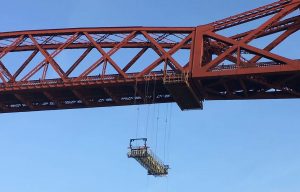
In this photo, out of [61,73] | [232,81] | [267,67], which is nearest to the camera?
[267,67]

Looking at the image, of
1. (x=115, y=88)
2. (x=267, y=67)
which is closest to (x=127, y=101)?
(x=115, y=88)

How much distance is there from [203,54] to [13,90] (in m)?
15.0

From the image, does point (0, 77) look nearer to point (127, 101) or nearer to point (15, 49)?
point (15, 49)

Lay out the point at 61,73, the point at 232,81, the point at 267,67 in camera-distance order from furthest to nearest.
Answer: the point at 61,73 < the point at 232,81 < the point at 267,67

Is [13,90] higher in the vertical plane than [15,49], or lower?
lower

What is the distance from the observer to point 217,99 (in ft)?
168

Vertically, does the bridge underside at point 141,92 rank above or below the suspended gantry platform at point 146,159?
above

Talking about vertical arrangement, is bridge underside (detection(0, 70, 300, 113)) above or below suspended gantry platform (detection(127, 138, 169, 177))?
above

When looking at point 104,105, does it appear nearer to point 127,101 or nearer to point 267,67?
point 127,101

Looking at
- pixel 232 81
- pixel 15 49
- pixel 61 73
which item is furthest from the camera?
pixel 15 49

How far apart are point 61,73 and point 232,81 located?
43.4 ft

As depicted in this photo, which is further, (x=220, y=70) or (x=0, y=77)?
(x=0, y=77)

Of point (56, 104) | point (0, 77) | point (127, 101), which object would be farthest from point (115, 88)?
point (0, 77)

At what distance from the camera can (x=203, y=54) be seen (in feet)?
167
